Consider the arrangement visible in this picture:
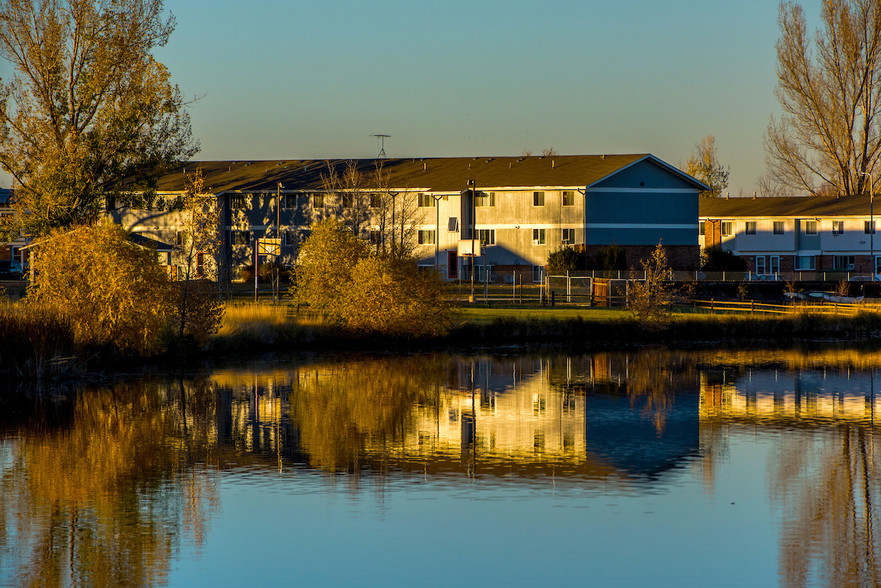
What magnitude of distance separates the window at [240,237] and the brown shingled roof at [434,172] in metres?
3.46

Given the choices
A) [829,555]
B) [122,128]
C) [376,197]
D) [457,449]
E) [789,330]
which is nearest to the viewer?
[829,555]

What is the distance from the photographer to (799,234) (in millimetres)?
97000

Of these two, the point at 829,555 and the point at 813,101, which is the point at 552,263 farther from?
the point at 829,555

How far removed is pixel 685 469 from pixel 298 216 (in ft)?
217

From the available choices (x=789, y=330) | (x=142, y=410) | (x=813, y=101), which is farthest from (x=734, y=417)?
(x=813, y=101)

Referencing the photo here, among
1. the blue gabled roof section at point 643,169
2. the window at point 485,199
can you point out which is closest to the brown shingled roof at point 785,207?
the blue gabled roof section at point 643,169

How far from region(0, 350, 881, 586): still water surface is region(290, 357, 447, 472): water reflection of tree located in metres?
0.11

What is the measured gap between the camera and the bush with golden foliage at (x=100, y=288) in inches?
1261

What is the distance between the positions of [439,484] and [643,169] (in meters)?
64.6

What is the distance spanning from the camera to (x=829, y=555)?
1312 cm

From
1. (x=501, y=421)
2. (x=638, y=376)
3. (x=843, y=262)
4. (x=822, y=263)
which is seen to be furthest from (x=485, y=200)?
(x=501, y=421)

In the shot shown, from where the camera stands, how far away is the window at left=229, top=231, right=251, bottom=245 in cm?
8294

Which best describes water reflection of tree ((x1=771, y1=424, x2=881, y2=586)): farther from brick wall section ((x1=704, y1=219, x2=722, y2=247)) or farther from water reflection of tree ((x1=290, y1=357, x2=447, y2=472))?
brick wall section ((x1=704, y1=219, x2=722, y2=247))

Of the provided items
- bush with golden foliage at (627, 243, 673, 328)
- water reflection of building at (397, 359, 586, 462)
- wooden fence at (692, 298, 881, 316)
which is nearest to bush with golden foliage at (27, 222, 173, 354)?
water reflection of building at (397, 359, 586, 462)
